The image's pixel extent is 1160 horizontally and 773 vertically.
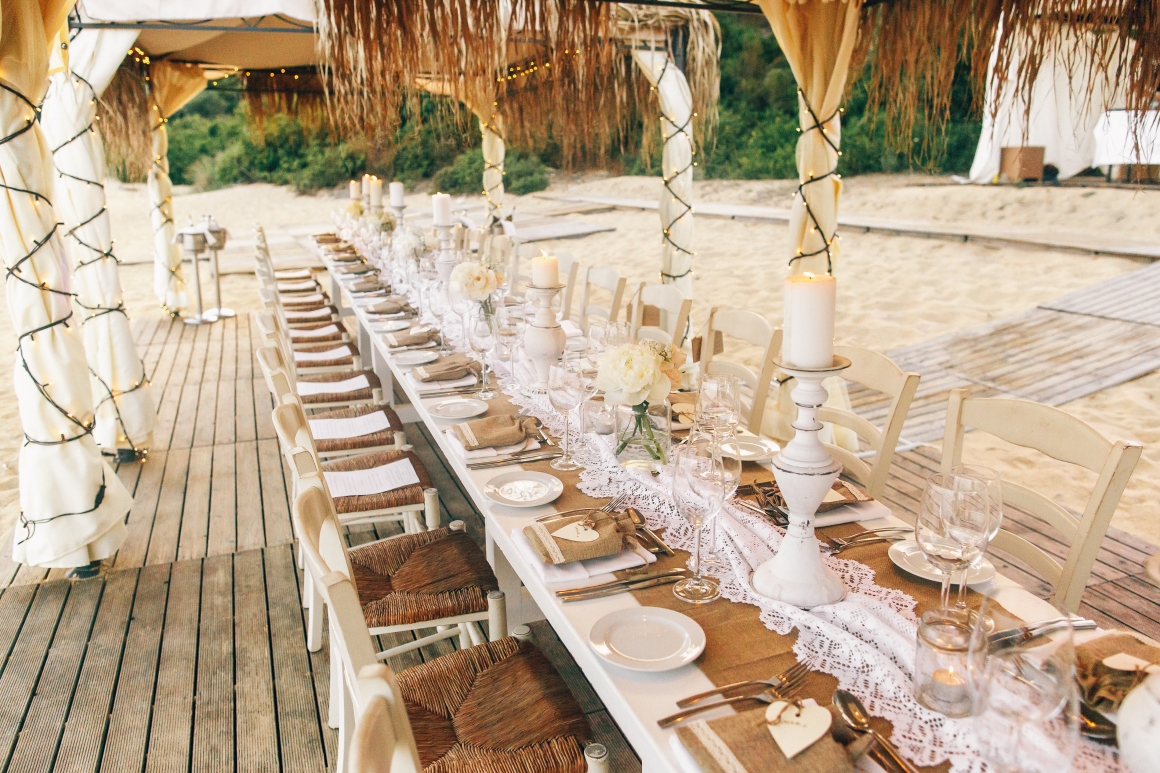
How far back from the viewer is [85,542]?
120 inches

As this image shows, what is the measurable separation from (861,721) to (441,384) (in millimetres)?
1983

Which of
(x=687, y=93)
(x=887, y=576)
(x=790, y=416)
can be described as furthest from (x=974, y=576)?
(x=687, y=93)

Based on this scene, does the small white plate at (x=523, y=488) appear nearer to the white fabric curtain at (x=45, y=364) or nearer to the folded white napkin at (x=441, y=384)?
the folded white napkin at (x=441, y=384)

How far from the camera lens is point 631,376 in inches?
71.4

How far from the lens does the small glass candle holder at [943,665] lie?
1.14 m

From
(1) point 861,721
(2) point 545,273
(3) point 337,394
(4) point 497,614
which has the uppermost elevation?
(2) point 545,273

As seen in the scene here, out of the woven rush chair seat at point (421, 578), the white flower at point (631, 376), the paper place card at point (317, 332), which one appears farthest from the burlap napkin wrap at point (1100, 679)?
the paper place card at point (317, 332)

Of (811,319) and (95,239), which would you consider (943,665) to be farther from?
(95,239)

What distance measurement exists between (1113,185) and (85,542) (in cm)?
1478

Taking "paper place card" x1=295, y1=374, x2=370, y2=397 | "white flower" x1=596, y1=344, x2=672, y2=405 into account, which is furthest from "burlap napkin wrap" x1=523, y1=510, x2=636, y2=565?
"paper place card" x1=295, y1=374, x2=370, y2=397

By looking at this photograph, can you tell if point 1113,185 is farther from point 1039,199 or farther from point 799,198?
point 799,198

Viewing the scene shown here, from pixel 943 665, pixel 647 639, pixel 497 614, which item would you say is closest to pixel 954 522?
pixel 943 665

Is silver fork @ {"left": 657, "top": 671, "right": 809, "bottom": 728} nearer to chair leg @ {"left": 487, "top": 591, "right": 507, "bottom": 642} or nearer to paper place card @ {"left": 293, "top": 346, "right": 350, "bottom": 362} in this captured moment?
chair leg @ {"left": 487, "top": 591, "right": 507, "bottom": 642}

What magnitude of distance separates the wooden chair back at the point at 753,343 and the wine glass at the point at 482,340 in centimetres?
85
